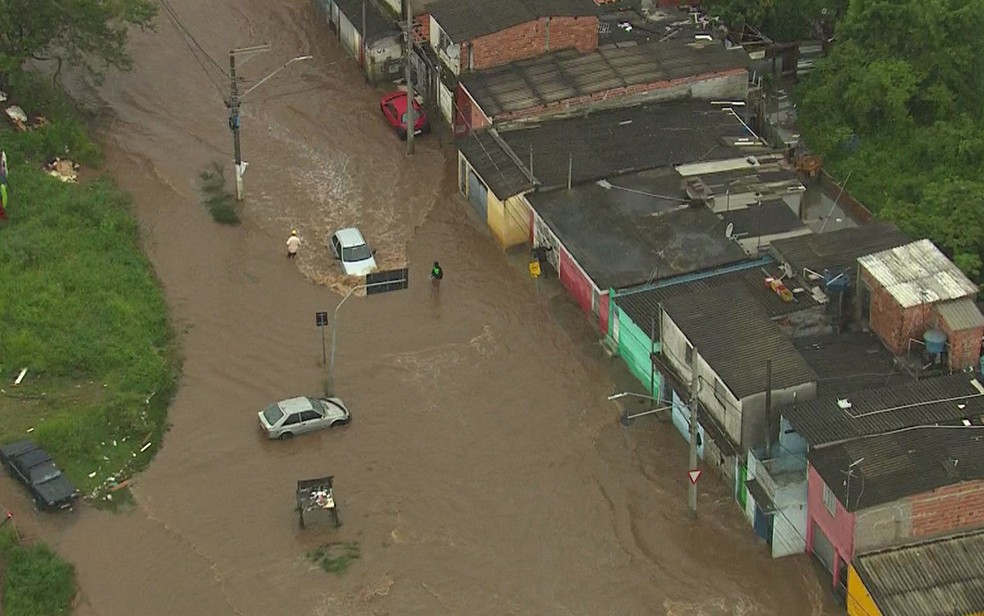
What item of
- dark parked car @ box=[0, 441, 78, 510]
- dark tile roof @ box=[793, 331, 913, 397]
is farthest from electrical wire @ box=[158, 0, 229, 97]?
dark tile roof @ box=[793, 331, 913, 397]

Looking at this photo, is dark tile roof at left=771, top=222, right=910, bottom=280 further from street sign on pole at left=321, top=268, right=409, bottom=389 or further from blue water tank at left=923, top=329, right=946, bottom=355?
street sign on pole at left=321, top=268, right=409, bottom=389

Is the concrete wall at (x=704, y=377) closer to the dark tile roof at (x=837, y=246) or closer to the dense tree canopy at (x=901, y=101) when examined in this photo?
the dark tile roof at (x=837, y=246)

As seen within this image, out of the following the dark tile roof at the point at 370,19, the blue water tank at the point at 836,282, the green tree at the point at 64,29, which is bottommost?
the blue water tank at the point at 836,282

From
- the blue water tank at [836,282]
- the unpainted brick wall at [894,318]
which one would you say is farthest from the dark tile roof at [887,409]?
the blue water tank at [836,282]

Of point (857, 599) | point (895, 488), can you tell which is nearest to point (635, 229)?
point (895, 488)

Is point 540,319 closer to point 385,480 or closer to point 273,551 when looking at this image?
point 385,480

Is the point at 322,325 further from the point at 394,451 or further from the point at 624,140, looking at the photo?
the point at 624,140

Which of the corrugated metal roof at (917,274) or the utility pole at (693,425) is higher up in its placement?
the corrugated metal roof at (917,274)
